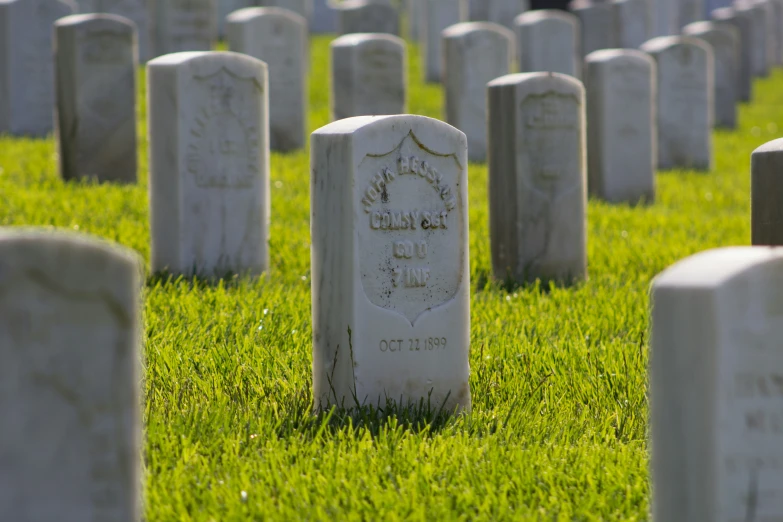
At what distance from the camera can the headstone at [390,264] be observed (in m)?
3.65

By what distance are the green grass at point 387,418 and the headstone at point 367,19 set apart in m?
8.25

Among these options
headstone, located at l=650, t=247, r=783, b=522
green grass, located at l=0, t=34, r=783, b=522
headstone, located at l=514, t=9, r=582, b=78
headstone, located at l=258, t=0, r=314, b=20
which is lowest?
green grass, located at l=0, t=34, r=783, b=522

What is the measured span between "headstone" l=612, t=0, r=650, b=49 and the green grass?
9.39 m

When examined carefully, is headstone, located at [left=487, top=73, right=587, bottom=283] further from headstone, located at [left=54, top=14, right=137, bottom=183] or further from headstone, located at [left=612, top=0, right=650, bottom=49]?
headstone, located at [left=612, top=0, right=650, bottom=49]

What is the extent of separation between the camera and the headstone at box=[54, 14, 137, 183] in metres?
7.61

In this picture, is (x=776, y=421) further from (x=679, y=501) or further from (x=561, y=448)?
(x=561, y=448)

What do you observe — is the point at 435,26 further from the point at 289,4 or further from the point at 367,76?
the point at 367,76

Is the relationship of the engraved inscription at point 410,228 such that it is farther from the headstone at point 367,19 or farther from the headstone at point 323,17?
the headstone at point 323,17

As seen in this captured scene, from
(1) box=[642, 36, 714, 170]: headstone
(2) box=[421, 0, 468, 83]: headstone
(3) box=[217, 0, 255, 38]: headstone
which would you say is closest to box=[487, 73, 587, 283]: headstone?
(1) box=[642, 36, 714, 170]: headstone

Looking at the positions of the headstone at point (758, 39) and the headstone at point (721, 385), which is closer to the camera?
the headstone at point (721, 385)

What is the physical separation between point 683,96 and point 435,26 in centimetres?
596

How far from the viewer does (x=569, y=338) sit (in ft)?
15.4

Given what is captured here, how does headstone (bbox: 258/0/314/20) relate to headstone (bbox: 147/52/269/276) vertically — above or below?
above

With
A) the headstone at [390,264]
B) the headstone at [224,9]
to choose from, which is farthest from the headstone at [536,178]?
the headstone at [224,9]
